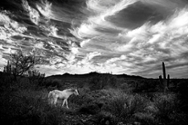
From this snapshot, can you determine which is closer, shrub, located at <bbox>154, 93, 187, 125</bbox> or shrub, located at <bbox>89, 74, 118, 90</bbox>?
shrub, located at <bbox>154, 93, 187, 125</bbox>

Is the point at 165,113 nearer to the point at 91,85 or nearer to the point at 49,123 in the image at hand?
the point at 49,123

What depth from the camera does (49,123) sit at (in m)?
4.07

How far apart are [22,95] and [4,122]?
180cm

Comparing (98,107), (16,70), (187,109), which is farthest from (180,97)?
(16,70)

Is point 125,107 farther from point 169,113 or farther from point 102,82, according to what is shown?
point 102,82

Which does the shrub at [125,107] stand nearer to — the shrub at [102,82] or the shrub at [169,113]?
the shrub at [169,113]

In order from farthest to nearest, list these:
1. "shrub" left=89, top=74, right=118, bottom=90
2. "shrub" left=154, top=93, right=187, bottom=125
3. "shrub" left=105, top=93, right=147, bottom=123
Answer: "shrub" left=89, top=74, right=118, bottom=90, "shrub" left=105, top=93, right=147, bottom=123, "shrub" left=154, top=93, right=187, bottom=125

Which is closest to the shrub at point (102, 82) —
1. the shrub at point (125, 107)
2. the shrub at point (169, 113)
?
Result: the shrub at point (125, 107)

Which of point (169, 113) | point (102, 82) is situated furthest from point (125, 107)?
point (102, 82)

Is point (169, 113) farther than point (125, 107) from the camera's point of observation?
Yes

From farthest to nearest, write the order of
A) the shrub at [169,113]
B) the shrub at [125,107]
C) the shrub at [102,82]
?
the shrub at [102,82], the shrub at [125,107], the shrub at [169,113]

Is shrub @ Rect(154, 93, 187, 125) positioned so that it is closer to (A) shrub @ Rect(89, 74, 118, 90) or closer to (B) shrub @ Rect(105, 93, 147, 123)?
(B) shrub @ Rect(105, 93, 147, 123)

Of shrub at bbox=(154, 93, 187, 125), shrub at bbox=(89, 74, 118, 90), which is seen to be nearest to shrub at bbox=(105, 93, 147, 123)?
shrub at bbox=(154, 93, 187, 125)

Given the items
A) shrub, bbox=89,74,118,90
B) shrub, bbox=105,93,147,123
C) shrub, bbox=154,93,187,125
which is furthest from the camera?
shrub, bbox=89,74,118,90
